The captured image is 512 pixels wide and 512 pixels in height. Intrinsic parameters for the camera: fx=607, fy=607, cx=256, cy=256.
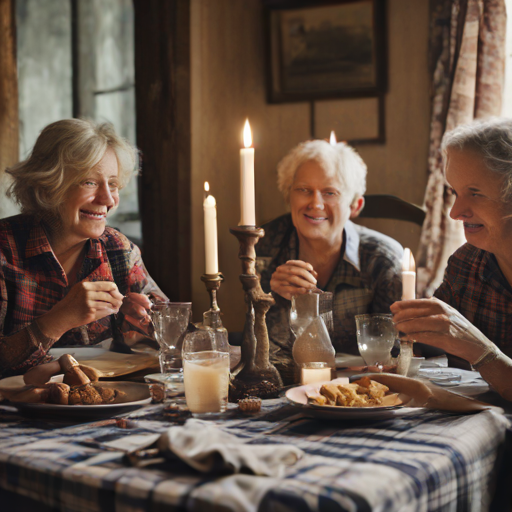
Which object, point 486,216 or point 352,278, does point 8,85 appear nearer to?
point 352,278

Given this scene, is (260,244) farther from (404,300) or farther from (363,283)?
(404,300)

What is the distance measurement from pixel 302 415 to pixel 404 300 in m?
0.34

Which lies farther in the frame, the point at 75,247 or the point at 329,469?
the point at 75,247

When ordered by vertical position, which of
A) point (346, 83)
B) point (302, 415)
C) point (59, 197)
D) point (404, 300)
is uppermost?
point (346, 83)

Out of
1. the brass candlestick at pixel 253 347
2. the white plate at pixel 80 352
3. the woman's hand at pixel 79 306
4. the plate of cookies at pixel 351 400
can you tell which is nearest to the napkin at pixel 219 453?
the plate of cookies at pixel 351 400

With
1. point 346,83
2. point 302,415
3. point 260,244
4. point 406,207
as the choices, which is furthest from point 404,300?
point 346,83

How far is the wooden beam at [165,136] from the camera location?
119 inches

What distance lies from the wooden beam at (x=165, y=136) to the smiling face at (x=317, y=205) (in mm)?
734

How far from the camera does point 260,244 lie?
259cm

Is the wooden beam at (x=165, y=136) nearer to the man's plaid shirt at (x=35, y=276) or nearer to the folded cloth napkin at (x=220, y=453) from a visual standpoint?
the man's plaid shirt at (x=35, y=276)

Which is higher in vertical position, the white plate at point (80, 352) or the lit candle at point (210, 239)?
the lit candle at point (210, 239)

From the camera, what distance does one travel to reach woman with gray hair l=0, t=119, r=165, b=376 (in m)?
1.75

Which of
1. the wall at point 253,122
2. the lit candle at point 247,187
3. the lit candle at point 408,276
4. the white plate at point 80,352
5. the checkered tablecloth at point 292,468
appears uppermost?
the wall at point 253,122

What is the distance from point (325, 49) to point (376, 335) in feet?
7.63
